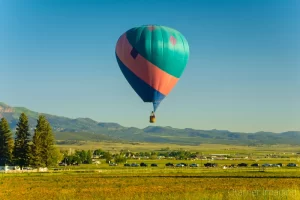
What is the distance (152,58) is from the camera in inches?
2456

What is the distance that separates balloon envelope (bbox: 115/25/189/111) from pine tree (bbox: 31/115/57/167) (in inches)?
2095

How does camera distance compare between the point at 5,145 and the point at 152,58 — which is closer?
Answer: the point at 152,58

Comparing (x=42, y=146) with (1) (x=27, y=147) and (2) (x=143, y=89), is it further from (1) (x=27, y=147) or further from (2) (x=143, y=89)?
(2) (x=143, y=89)

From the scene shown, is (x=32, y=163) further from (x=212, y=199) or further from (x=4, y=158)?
(x=212, y=199)

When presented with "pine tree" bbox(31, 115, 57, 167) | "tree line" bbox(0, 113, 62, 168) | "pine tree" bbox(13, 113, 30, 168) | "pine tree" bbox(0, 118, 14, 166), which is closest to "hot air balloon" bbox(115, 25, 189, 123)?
"pine tree" bbox(31, 115, 57, 167)

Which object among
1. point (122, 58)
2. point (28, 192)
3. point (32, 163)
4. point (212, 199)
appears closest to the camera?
point (212, 199)

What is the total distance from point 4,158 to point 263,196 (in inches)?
3494

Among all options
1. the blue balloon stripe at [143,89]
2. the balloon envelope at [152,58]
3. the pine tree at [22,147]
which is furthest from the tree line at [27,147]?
the balloon envelope at [152,58]

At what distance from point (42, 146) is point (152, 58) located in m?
59.3

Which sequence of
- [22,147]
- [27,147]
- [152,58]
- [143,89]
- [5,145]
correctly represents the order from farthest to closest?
[5,145], [22,147], [27,147], [143,89], [152,58]

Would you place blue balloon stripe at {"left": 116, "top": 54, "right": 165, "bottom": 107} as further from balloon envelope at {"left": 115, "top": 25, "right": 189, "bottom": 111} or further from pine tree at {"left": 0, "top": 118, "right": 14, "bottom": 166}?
pine tree at {"left": 0, "top": 118, "right": 14, "bottom": 166}

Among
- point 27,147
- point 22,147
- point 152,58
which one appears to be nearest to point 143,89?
point 152,58

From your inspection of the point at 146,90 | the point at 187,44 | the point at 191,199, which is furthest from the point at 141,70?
the point at 191,199

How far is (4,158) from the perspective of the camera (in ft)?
385
